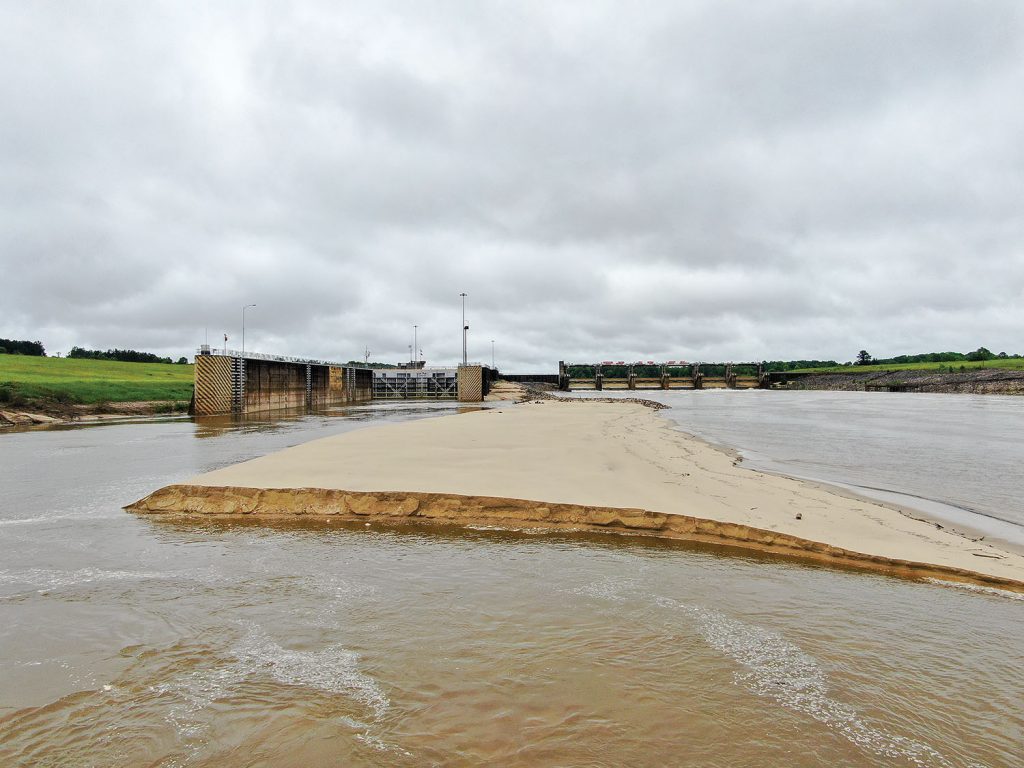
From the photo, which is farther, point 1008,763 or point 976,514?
point 976,514

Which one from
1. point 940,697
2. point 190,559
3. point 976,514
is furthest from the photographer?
point 976,514

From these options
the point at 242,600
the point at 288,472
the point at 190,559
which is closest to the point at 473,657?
the point at 242,600

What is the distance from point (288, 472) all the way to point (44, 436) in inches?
1199

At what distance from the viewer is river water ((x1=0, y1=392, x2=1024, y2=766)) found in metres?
4.03

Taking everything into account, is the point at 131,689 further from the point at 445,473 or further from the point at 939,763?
the point at 445,473

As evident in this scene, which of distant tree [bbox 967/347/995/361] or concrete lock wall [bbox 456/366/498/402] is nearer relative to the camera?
concrete lock wall [bbox 456/366/498/402]

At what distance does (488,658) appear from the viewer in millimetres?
5340

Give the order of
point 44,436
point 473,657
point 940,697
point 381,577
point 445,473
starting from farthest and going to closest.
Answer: point 44,436 < point 445,473 < point 381,577 < point 473,657 < point 940,697

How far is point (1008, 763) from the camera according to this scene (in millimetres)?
3826

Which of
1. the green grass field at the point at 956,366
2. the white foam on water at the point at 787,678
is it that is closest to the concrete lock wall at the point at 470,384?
the white foam on water at the point at 787,678

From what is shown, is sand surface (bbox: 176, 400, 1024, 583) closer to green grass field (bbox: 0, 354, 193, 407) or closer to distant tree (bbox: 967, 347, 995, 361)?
green grass field (bbox: 0, 354, 193, 407)

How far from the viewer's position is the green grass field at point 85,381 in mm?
49125

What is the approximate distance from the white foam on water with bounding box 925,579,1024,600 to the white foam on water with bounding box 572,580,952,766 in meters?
3.66

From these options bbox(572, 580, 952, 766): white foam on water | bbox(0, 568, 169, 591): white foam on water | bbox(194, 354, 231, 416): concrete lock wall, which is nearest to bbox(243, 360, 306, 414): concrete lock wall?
bbox(194, 354, 231, 416): concrete lock wall
